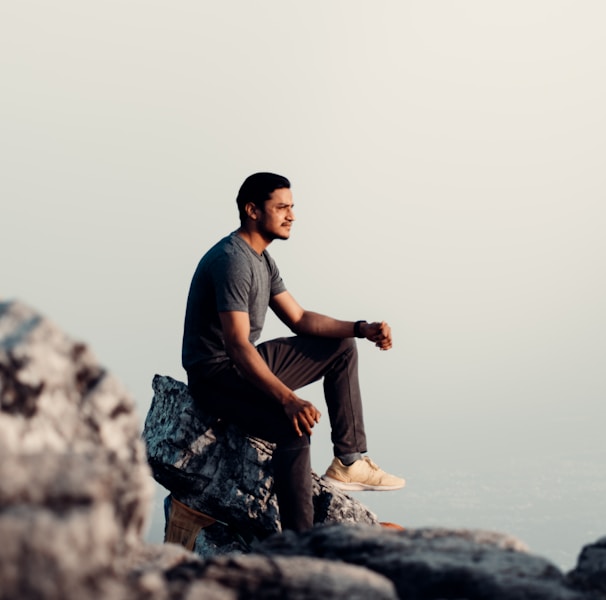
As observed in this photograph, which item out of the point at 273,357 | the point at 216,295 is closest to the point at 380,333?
the point at 273,357

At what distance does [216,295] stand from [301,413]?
1.44 m

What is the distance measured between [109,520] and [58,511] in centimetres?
20

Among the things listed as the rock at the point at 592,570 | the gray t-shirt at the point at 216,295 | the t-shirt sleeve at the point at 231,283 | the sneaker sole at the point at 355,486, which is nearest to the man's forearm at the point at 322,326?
the gray t-shirt at the point at 216,295

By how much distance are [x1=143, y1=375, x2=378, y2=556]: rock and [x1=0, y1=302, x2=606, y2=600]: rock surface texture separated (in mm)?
4297

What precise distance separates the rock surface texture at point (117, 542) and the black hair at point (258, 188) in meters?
4.60

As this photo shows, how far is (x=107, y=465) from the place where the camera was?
3.10 metres

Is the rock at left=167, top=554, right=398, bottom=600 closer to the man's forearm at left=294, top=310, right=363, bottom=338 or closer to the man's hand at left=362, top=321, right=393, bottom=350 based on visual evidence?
the man's hand at left=362, top=321, right=393, bottom=350

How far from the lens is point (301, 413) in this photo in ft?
24.3

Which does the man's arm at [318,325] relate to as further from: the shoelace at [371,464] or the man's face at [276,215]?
the shoelace at [371,464]

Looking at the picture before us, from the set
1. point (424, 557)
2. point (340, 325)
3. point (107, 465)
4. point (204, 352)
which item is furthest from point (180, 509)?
point (107, 465)

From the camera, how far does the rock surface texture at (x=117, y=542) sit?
9.18ft

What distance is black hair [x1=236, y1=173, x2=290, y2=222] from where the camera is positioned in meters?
8.59

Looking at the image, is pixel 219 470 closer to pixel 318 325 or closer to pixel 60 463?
pixel 318 325

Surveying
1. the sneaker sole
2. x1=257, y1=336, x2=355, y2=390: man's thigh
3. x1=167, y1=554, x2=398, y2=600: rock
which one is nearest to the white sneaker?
the sneaker sole
